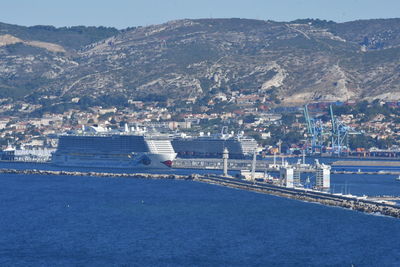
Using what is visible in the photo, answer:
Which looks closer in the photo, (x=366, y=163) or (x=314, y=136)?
(x=366, y=163)

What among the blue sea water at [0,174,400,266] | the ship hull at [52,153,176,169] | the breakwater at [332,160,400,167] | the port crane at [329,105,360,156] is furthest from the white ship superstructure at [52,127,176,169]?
the blue sea water at [0,174,400,266]

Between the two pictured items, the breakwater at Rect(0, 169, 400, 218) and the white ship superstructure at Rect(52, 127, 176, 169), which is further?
the white ship superstructure at Rect(52, 127, 176, 169)

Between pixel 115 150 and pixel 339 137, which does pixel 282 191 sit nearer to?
pixel 115 150

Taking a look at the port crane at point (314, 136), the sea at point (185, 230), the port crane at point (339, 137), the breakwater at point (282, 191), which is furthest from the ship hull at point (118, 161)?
the sea at point (185, 230)

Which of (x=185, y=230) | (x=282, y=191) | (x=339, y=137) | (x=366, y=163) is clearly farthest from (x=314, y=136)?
(x=185, y=230)

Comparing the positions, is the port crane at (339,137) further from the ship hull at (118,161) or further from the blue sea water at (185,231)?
the blue sea water at (185,231)

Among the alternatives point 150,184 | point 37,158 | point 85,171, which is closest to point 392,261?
point 150,184

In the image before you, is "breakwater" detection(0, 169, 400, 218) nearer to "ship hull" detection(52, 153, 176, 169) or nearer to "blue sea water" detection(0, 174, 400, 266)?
"blue sea water" detection(0, 174, 400, 266)
